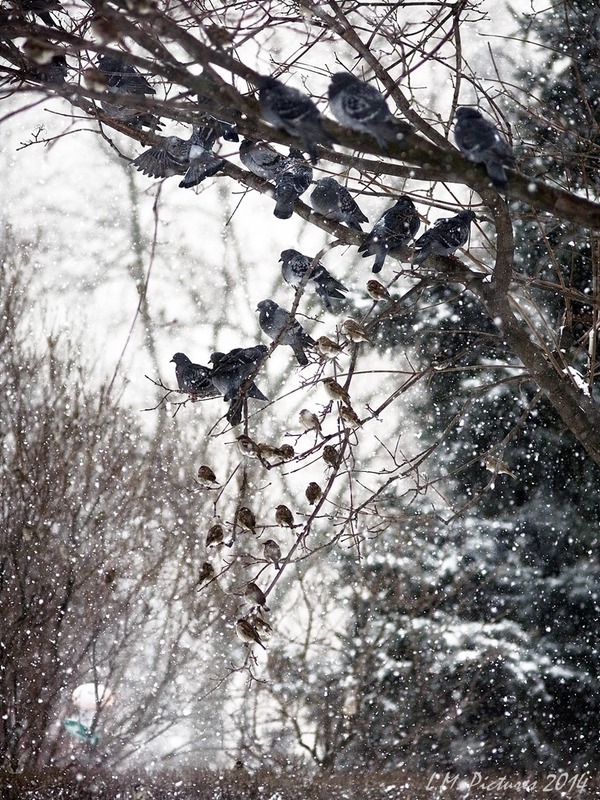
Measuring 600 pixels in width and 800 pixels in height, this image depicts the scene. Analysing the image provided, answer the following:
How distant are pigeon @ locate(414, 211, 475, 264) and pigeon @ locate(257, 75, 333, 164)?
556 millimetres

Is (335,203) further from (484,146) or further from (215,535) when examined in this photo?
(215,535)

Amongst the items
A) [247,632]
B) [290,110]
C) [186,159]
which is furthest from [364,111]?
[247,632]

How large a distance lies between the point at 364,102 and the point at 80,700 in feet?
13.5

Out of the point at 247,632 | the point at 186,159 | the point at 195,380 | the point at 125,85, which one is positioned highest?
the point at 125,85

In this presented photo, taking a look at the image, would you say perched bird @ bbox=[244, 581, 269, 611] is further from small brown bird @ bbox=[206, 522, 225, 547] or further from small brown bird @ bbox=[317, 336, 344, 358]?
small brown bird @ bbox=[317, 336, 344, 358]

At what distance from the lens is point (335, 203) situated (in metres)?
1.46

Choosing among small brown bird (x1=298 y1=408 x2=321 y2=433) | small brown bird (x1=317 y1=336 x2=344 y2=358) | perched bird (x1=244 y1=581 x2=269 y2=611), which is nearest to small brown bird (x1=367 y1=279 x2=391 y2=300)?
small brown bird (x1=317 y1=336 x2=344 y2=358)

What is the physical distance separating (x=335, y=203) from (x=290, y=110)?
61 cm

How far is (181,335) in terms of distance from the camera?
4977mm

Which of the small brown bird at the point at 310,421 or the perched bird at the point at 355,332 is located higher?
the perched bird at the point at 355,332

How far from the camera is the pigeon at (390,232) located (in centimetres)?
140

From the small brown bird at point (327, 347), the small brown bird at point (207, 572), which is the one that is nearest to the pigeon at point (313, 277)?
the small brown bird at point (327, 347)

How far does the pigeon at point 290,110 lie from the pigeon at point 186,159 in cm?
41

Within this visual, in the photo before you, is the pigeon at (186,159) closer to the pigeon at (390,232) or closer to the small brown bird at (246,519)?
the pigeon at (390,232)
